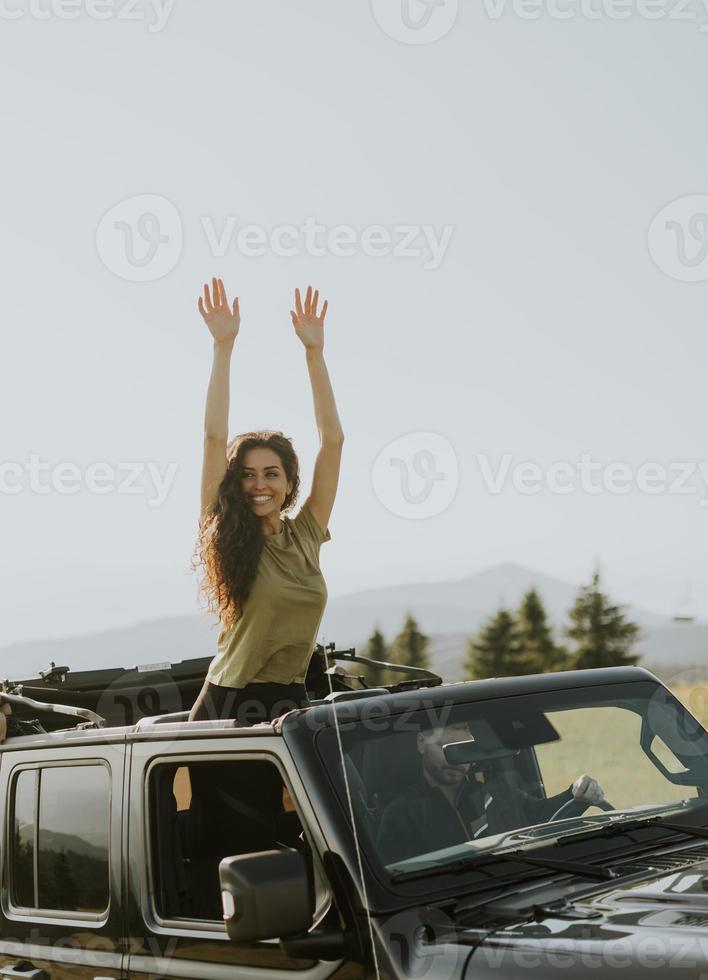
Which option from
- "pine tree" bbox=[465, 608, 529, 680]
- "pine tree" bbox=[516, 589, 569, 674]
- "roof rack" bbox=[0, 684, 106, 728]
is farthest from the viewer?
"pine tree" bbox=[465, 608, 529, 680]

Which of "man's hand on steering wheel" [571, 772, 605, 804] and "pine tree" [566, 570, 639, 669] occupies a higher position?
"man's hand on steering wheel" [571, 772, 605, 804]

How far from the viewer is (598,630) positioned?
6112 cm

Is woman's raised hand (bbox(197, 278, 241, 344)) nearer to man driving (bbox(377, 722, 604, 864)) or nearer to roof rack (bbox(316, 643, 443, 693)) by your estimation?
roof rack (bbox(316, 643, 443, 693))

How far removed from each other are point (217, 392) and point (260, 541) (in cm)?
72

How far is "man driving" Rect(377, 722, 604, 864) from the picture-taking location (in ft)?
11.2

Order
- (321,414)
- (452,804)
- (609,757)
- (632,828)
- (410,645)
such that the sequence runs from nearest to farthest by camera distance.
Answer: (452,804) < (632,828) < (609,757) < (321,414) < (410,645)

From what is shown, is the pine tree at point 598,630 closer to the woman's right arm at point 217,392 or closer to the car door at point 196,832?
the woman's right arm at point 217,392

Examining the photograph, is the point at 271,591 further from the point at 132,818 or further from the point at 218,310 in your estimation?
the point at 218,310

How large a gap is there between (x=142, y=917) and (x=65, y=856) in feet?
1.70

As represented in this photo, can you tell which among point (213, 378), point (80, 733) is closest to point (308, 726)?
point (80, 733)

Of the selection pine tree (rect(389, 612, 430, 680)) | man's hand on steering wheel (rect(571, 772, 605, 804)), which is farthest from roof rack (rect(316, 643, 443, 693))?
pine tree (rect(389, 612, 430, 680))

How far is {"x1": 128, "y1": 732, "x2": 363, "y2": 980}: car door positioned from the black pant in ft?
1.33

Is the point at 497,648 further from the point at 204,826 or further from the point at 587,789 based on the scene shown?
the point at 204,826

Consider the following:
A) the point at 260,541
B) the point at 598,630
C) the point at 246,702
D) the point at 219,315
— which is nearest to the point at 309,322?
the point at 219,315
